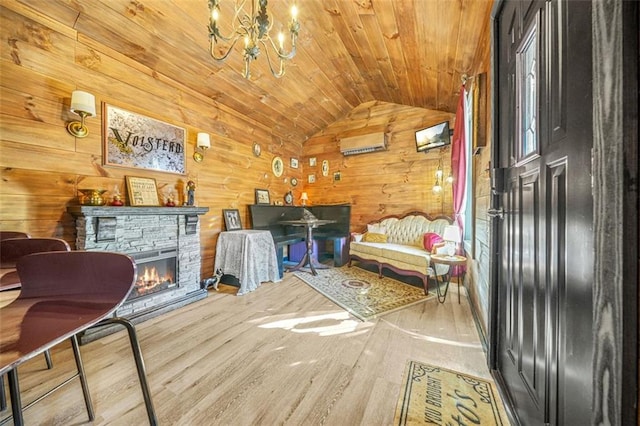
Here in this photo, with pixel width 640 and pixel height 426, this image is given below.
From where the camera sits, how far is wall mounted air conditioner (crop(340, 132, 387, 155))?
457 cm

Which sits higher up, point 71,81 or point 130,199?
point 71,81

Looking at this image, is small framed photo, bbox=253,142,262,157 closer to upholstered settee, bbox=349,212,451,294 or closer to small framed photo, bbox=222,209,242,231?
small framed photo, bbox=222,209,242,231

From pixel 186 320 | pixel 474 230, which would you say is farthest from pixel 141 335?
pixel 474 230

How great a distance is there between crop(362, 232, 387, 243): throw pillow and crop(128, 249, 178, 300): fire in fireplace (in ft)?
9.70

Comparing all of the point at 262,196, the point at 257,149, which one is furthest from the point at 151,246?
the point at 257,149

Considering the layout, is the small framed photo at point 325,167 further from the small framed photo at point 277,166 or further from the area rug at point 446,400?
the area rug at point 446,400

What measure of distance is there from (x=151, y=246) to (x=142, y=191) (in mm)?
631

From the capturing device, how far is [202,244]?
334cm

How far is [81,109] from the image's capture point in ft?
6.61

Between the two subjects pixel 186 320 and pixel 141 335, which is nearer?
pixel 141 335

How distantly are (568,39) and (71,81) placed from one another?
335 cm

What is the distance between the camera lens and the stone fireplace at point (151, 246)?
2090 millimetres

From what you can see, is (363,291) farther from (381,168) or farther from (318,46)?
(318,46)

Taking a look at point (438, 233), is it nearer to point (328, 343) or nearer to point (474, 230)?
point (474, 230)
